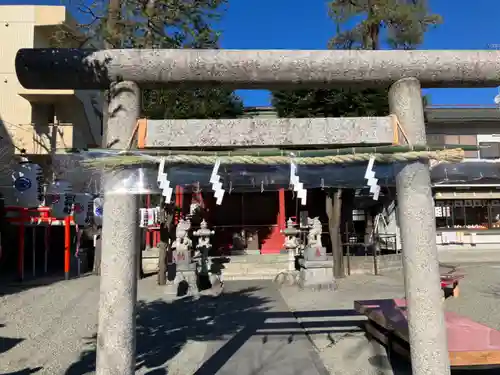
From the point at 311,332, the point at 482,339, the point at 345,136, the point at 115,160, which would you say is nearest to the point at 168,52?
the point at 115,160

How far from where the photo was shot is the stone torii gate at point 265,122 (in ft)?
12.2

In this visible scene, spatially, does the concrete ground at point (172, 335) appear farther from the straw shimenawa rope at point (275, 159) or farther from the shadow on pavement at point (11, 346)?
the straw shimenawa rope at point (275, 159)

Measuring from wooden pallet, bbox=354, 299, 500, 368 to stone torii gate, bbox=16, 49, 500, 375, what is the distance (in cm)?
84


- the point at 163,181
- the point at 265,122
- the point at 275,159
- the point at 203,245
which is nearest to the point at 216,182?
the point at 163,181

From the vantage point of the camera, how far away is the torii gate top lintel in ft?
12.7

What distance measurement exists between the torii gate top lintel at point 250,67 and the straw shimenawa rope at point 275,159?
748 millimetres

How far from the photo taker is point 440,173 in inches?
167

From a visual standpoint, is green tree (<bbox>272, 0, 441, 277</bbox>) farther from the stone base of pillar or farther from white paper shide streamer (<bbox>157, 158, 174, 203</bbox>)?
white paper shide streamer (<bbox>157, 158, 174, 203</bbox>)

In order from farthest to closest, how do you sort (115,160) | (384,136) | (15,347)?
(15,347)
(384,136)
(115,160)

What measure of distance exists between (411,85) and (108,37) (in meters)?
5.98

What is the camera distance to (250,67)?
3.95m

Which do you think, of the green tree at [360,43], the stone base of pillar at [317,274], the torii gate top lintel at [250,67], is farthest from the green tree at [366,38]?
the torii gate top lintel at [250,67]

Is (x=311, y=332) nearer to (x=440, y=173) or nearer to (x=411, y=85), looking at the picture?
(x=440, y=173)

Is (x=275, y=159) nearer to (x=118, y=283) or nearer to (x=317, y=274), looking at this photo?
(x=118, y=283)
